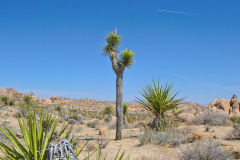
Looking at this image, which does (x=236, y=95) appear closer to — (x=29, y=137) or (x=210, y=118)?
(x=210, y=118)

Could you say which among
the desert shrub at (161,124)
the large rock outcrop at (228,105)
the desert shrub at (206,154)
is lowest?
the desert shrub at (206,154)

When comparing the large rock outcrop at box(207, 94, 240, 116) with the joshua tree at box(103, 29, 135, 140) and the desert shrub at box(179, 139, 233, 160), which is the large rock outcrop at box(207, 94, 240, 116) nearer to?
the joshua tree at box(103, 29, 135, 140)

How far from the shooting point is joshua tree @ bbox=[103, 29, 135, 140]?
470 inches

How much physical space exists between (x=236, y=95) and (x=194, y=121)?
10.3m

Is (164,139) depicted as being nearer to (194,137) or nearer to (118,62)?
(194,137)

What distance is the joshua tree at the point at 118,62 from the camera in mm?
11938

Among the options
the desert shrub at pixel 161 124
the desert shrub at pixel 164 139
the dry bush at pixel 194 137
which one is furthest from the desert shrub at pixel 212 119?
the dry bush at pixel 194 137

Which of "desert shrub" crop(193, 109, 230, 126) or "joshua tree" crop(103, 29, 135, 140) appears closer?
"joshua tree" crop(103, 29, 135, 140)

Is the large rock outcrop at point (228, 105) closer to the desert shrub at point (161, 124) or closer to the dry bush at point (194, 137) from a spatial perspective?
the desert shrub at point (161, 124)

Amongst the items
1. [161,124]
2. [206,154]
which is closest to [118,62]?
[161,124]

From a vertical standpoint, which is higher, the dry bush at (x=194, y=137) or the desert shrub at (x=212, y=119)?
the desert shrub at (x=212, y=119)

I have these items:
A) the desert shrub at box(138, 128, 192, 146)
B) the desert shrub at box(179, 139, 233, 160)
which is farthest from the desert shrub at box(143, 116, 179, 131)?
the desert shrub at box(179, 139, 233, 160)

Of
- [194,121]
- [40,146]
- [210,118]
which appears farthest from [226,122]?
[40,146]

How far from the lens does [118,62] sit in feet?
40.5
